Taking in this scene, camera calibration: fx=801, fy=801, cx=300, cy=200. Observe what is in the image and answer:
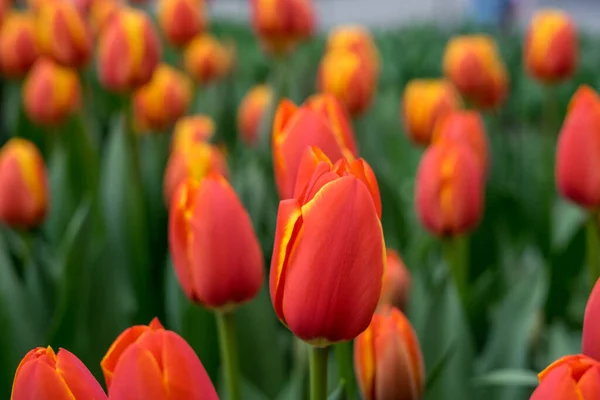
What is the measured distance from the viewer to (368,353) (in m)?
0.47

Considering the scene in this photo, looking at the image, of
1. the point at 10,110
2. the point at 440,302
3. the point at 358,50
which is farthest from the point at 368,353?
the point at 10,110

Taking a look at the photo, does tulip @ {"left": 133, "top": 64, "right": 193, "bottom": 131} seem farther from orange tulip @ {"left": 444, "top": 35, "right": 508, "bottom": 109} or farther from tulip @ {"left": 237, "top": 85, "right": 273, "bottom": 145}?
orange tulip @ {"left": 444, "top": 35, "right": 508, "bottom": 109}

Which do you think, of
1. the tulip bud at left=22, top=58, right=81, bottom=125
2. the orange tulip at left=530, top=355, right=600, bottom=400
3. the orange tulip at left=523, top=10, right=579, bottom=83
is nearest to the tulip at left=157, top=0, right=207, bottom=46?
the tulip bud at left=22, top=58, right=81, bottom=125

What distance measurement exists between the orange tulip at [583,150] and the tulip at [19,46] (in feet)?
2.99

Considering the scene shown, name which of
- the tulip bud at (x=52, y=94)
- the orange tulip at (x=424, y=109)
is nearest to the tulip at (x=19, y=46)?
the tulip bud at (x=52, y=94)

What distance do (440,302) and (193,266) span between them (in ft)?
0.94

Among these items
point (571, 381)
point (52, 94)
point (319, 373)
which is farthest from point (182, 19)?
point (571, 381)

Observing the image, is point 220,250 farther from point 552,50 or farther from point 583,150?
point 552,50

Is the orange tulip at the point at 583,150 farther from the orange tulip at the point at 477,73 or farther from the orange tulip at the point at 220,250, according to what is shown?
the orange tulip at the point at 477,73

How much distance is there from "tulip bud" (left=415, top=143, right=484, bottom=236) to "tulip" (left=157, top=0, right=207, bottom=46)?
772 millimetres

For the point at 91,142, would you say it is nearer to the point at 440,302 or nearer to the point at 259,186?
the point at 259,186

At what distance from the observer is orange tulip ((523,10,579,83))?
121 cm

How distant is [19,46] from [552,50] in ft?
2.71

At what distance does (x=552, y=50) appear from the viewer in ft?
4.00
